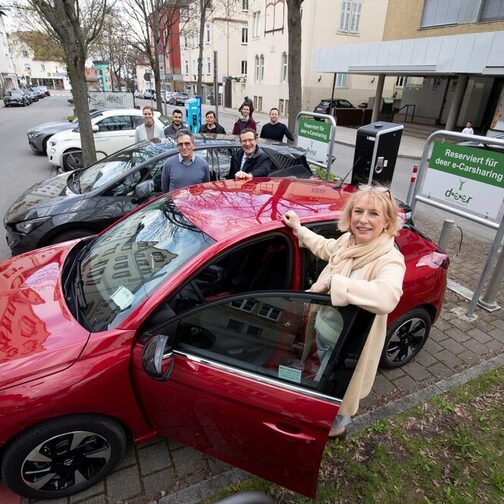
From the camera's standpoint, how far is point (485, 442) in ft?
8.73

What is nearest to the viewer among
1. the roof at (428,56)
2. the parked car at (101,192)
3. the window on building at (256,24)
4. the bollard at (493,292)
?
the bollard at (493,292)

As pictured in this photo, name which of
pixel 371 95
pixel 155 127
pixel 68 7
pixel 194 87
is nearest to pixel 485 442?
pixel 155 127

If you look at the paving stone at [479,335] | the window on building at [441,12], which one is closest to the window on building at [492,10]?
the window on building at [441,12]

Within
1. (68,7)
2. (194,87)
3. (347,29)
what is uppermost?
(347,29)

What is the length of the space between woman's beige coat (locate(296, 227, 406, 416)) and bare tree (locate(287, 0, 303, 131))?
662 centimetres

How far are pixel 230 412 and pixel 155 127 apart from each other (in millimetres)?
6796

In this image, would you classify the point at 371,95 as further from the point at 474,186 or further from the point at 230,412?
the point at 230,412

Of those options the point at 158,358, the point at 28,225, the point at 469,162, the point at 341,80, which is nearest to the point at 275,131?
the point at 469,162

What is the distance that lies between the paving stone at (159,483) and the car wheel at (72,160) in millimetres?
8936

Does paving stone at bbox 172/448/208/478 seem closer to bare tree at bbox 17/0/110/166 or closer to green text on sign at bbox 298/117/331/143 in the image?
green text on sign at bbox 298/117/331/143

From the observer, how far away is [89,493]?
2240 mm

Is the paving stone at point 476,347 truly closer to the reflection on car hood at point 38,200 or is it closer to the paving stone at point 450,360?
the paving stone at point 450,360

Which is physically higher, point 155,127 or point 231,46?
point 231,46

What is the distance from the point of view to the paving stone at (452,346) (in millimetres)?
3607
